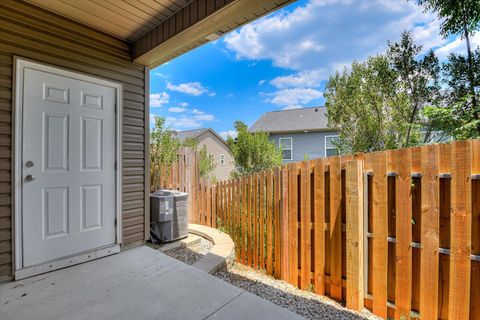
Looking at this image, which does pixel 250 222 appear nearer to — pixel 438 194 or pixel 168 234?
pixel 168 234

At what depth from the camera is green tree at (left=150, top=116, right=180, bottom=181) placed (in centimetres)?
460

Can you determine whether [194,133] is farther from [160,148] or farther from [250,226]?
[250,226]

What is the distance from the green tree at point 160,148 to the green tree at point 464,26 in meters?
5.45

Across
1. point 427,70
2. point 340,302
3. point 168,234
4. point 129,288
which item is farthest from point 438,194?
point 427,70

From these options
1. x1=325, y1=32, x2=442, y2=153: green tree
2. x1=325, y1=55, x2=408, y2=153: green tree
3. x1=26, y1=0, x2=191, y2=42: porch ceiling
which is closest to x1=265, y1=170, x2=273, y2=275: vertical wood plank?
x1=26, y1=0, x2=191, y2=42: porch ceiling

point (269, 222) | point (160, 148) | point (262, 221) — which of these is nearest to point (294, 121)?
point (160, 148)

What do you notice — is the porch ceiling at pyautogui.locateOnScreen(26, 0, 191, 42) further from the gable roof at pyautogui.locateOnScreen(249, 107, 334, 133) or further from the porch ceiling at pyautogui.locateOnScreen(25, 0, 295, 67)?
the gable roof at pyautogui.locateOnScreen(249, 107, 334, 133)

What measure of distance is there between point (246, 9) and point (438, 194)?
2.15m

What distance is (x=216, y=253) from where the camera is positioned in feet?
9.91

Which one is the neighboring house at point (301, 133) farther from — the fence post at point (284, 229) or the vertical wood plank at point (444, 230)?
the vertical wood plank at point (444, 230)

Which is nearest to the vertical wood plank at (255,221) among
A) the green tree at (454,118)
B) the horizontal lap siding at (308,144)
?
the green tree at (454,118)

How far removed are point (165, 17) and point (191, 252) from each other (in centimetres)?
292

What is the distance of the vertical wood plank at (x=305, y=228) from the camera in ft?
8.72

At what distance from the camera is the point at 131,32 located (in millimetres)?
2877
